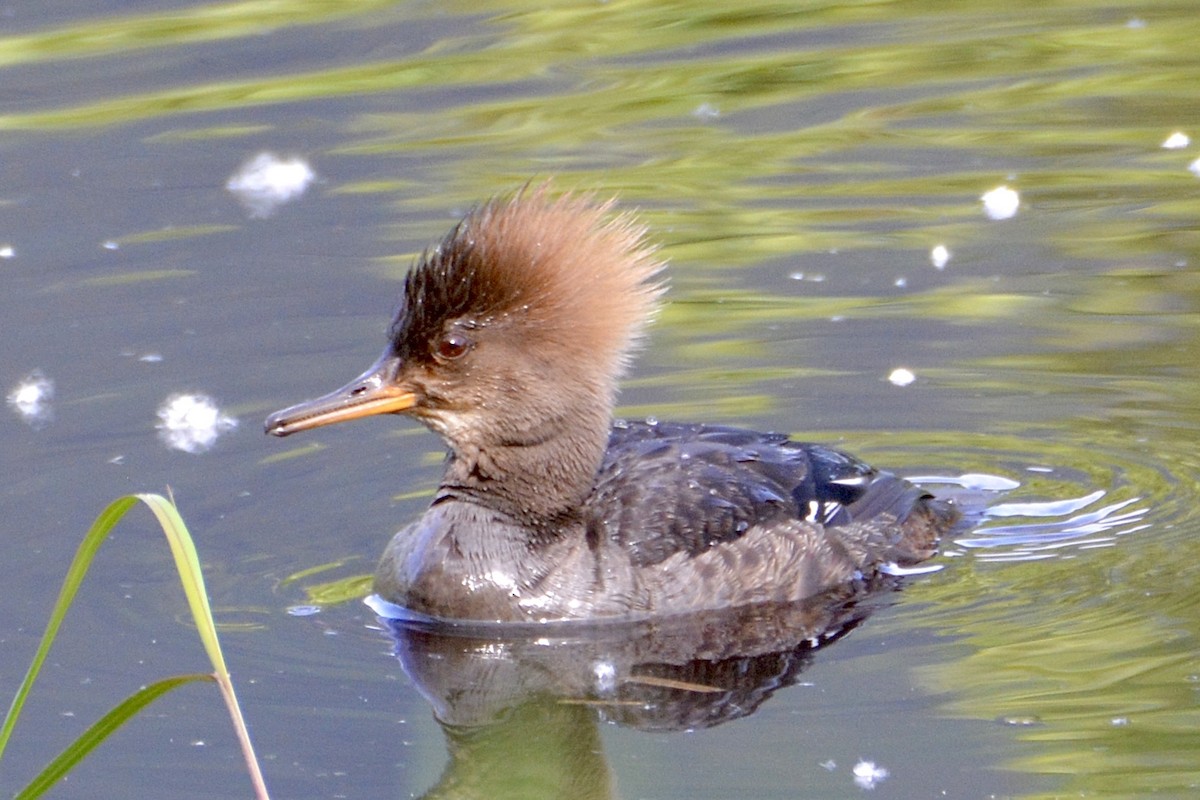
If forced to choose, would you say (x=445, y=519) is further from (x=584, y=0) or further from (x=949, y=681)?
(x=584, y=0)

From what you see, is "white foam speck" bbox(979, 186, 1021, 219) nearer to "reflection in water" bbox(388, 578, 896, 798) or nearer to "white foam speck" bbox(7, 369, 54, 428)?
"reflection in water" bbox(388, 578, 896, 798)

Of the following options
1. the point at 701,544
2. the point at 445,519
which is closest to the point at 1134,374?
the point at 701,544

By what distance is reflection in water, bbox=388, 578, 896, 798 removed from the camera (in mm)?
5234

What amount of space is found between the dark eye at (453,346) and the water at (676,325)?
0.97 metres

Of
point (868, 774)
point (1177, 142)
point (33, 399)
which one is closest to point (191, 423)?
point (33, 399)

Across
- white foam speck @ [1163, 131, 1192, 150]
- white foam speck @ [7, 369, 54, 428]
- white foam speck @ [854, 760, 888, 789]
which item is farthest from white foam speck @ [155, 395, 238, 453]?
white foam speck @ [1163, 131, 1192, 150]

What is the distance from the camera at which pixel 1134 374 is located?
8.02 metres

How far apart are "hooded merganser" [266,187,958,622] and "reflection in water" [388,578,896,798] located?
0.11 m

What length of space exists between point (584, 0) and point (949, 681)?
8.23m

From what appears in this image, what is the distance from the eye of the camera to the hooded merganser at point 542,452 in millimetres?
6281

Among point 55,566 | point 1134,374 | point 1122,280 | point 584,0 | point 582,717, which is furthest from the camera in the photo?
point 584,0

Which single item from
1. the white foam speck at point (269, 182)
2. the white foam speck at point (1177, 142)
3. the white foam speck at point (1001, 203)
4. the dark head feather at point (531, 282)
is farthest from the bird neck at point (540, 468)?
the white foam speck at point (1177, 142)

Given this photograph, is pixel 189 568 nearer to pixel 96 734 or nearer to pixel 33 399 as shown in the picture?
pixel 96 734

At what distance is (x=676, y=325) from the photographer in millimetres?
8750
